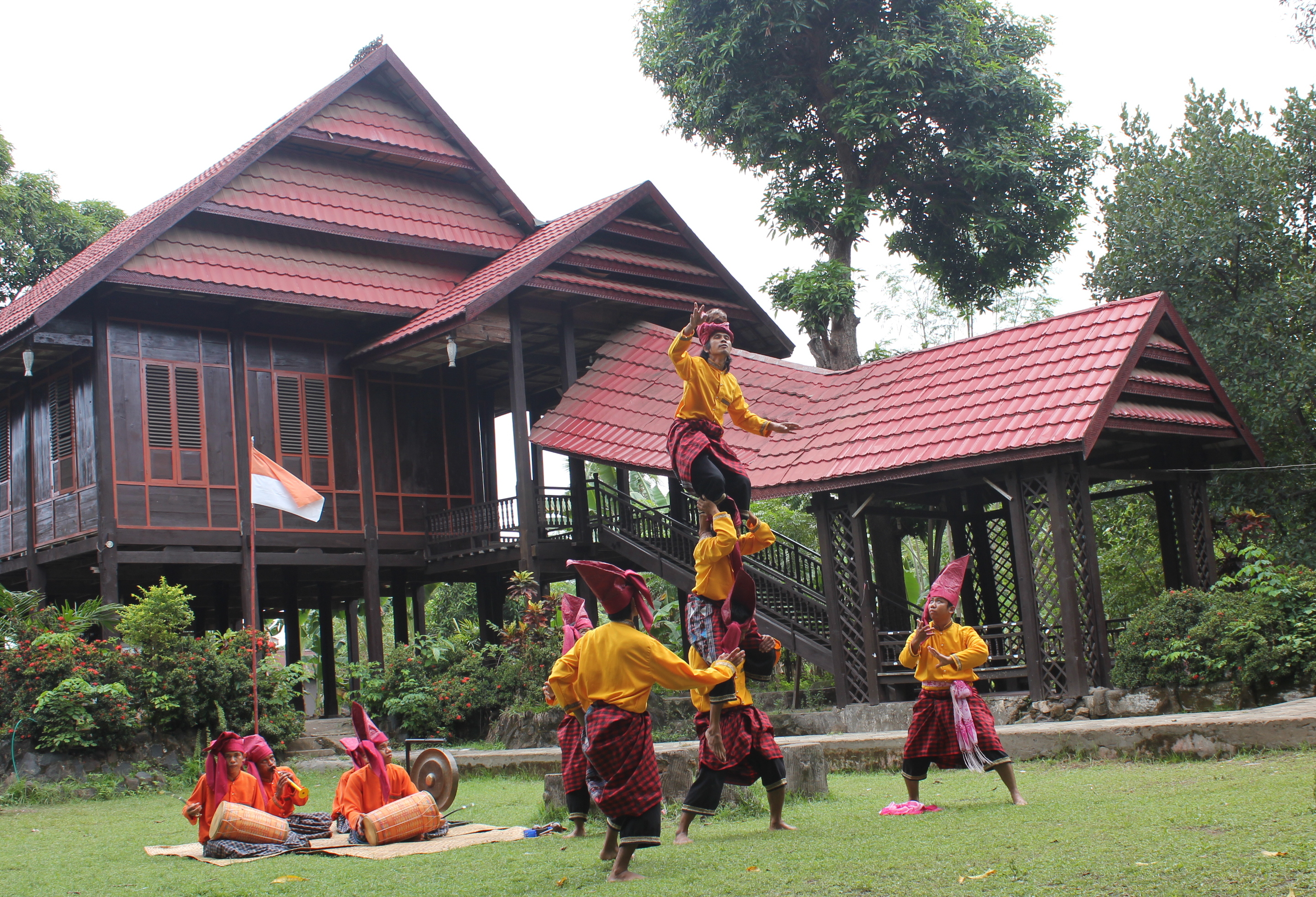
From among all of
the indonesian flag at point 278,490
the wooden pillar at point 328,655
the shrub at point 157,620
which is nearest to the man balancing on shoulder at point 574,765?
the indonesian flag at point 278,490

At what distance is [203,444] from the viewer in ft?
56.2

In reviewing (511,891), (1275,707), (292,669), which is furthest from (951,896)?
(292,669)

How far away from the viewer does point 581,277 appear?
18.1m

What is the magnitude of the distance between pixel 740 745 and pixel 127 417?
12558mm

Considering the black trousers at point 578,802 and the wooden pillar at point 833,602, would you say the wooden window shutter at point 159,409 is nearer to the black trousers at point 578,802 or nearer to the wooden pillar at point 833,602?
the wooden pillar at point 833,602

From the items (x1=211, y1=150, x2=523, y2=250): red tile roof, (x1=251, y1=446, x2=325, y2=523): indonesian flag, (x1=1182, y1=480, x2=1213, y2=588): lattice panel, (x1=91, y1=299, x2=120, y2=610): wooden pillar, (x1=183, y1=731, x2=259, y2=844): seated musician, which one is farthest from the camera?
(x1=211, y1=150, x2=523, y2=250): red tile roof

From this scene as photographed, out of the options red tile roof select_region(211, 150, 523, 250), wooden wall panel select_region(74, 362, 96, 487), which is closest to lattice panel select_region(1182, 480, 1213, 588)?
red tile roof select_region(211, 150, 523, 250)

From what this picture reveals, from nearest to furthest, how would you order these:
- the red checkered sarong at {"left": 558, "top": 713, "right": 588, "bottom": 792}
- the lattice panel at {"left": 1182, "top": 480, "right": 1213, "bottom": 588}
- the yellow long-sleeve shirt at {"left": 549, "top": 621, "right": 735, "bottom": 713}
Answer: the yellow long-sleeve shirt at {"left": 549, "top": 621, "right": 735, "bottom": 713}
the red checkered sarong at {"left": 558, "top": 713, "right": 588, "bottom": 792}
the lattice panel at {"left": 1182, "top": 480, "right": 1213, "bottom": 588}

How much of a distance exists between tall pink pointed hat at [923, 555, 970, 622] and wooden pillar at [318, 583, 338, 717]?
15.2 m

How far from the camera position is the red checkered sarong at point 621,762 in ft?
20.3

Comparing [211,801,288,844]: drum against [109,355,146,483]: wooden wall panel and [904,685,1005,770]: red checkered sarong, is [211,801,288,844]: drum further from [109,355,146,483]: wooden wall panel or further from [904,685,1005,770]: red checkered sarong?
[109,355,146,483]: wooden wall panel

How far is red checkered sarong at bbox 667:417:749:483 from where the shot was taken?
7270 millimetres

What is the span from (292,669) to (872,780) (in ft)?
27.2

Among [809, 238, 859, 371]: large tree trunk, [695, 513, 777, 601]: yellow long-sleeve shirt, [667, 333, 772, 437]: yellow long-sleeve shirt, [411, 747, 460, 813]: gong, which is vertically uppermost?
[809, 238, 859, 371]: large tree trunk
